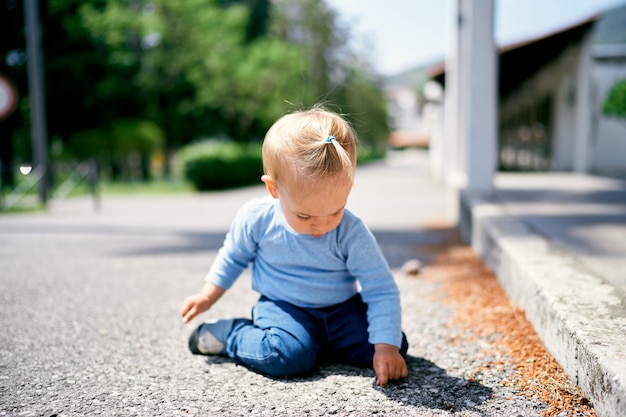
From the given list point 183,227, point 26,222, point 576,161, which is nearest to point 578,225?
point 183,227

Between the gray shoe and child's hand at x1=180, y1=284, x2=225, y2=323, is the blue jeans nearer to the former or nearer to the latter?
the gray shoe

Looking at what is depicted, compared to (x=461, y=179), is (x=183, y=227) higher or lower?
lower

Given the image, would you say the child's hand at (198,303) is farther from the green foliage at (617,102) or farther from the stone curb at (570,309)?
the green foliage at (617,102)

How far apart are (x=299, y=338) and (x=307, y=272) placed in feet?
0.83

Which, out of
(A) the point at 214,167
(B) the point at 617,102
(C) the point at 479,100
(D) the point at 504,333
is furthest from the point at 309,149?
(A) the point at 214,167

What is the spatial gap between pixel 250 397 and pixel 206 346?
18.4 inches

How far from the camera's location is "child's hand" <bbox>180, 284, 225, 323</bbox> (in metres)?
2.13

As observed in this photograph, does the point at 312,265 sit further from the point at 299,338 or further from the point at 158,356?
the point at 158,356

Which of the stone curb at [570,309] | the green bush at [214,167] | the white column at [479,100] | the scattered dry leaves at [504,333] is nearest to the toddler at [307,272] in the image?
the scattered dry leaves at [504,333]

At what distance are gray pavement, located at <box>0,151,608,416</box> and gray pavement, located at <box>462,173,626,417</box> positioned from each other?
0.51ft

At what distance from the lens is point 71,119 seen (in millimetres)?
22031

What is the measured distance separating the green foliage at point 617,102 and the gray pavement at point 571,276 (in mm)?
4573

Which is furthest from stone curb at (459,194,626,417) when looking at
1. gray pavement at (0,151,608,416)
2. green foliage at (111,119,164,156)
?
green foliage at (111,119,164,156)

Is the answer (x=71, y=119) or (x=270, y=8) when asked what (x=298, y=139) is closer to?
(x=71, y=119)
